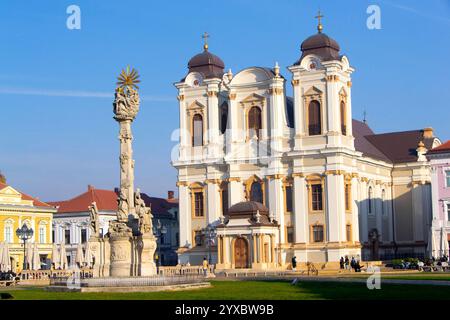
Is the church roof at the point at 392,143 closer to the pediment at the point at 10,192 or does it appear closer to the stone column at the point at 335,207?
the stone column at the point at 335,207

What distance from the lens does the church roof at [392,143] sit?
84.5m

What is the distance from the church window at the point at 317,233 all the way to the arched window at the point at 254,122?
9.38m

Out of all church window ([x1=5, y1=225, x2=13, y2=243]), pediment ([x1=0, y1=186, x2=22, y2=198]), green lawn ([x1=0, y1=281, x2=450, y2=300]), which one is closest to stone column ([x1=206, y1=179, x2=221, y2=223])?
church window ([x1=5, y1=225, x2=13, y2=243])

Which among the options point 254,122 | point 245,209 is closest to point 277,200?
point 245,209

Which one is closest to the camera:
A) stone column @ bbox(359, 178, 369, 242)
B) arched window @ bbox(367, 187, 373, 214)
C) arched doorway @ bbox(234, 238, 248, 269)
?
arched doorway @ bbox(234, 238, 248, 269)

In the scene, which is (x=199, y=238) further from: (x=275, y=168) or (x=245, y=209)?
(x=275, y=168)

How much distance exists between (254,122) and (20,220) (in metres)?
29.3

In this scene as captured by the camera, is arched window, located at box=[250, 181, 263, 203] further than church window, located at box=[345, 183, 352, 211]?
Yes

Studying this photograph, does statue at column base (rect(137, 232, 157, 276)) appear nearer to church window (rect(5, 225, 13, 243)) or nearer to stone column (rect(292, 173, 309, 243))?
stone column (rect(292, 173, 309, 243))

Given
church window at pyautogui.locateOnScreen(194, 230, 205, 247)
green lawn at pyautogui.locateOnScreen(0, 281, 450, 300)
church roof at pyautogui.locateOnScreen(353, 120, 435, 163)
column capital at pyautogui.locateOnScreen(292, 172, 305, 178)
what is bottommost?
green lawn at pyautogui.locateOnScreen(0, 281, 450, 300)

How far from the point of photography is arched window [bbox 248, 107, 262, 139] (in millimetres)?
73375

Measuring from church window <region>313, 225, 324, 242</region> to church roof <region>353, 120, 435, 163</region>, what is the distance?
13.6 meters

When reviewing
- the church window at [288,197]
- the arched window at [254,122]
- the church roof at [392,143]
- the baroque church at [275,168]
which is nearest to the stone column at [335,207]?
the baroque church at [275,168]
